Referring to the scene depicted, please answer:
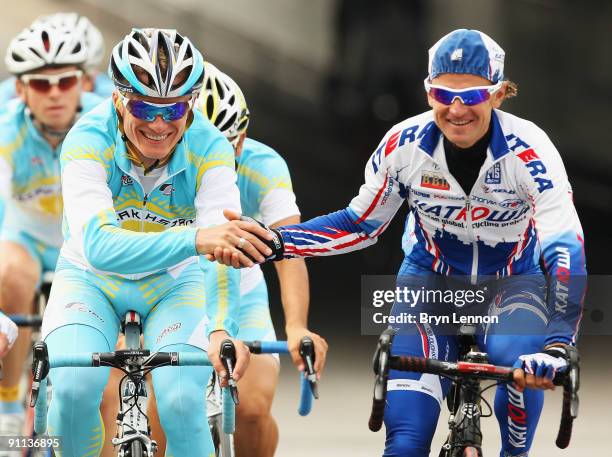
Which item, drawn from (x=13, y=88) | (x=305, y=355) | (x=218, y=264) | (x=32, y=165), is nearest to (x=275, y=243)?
(x=218, y=264)

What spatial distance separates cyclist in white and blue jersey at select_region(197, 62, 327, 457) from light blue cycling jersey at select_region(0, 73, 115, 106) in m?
1.98

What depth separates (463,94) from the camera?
5750mm

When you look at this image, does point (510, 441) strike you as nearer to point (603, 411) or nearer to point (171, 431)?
point (171, 431)

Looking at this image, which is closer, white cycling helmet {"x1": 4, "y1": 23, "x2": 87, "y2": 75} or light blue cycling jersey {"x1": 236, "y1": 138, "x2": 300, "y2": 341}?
light blue cycling jersey {"x1": 236, "y1": 138, "x2": 300, "y2": 341}

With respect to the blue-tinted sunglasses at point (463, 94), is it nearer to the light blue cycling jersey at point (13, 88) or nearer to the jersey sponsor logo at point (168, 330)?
the jersey sponsor logo at point (168, 330)

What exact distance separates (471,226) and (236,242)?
3.26 ft

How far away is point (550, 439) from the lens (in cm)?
1010

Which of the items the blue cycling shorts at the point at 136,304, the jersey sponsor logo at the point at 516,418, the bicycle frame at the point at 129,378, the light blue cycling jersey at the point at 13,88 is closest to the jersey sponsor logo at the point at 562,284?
the jersey sponsor logo at the point at 516,418

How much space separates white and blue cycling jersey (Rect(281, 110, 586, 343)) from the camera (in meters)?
5.67

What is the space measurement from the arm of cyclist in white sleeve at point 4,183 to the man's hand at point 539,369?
3167mm

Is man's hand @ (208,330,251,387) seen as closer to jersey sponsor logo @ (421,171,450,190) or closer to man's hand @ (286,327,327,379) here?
man's hand @ (286,327,327,379)

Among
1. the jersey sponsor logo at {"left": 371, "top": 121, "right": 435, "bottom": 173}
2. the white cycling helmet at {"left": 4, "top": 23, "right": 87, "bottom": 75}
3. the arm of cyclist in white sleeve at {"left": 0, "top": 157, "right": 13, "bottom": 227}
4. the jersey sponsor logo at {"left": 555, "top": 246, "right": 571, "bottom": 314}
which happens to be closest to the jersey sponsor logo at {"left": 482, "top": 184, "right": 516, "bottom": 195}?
the jersey sponsor logo at {"left": 371, "top": 121, "right": 435, "bottom": 173}

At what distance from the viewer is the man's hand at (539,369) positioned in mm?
5094

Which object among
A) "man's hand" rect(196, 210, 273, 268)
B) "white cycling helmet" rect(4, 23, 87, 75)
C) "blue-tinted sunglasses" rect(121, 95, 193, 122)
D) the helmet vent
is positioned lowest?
"man's hand" rect(196, 210, 273, 268)
